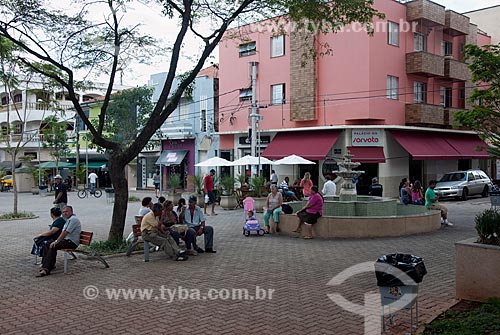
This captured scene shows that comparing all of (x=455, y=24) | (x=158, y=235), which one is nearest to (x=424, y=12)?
(x=455, y=24)

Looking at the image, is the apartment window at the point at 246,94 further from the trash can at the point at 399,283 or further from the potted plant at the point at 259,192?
the trash can at the point at 399,283

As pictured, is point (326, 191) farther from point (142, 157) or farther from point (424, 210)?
point (142, 157)

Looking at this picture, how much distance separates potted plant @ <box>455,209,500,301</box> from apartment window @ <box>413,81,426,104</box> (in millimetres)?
24978

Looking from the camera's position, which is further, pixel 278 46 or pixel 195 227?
pixel 278 46

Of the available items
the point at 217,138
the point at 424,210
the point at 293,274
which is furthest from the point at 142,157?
the point at 293,274

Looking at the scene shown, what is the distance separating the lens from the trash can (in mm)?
6074

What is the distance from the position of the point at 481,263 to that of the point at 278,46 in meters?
26.6

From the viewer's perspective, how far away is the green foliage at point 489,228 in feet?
24.5

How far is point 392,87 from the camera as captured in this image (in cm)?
2975

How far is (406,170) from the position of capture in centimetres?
3055

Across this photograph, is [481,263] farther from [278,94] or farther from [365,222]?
[278,94]

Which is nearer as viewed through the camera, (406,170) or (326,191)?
(326,191)

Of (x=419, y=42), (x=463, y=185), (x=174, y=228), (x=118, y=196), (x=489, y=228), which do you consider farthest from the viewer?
(x=419, y=42)

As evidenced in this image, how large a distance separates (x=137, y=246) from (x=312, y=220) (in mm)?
4608
